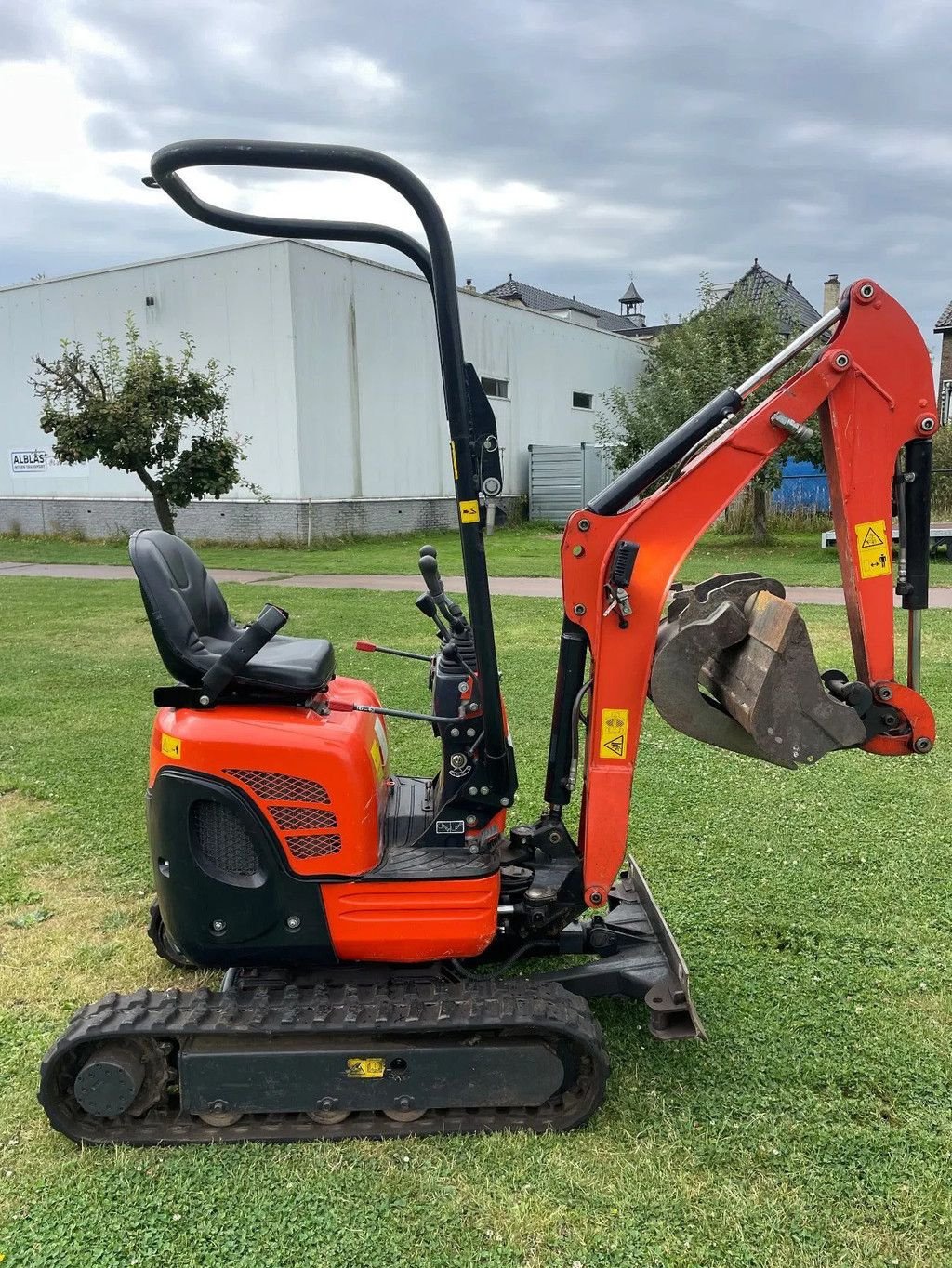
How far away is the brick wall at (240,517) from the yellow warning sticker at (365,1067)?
18.6 meters

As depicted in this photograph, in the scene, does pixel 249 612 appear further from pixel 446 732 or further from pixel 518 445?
pixel 518 445

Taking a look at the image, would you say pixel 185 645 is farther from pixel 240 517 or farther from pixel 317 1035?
pixel 240 517

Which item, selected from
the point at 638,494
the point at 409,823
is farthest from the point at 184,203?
the point at 409,823

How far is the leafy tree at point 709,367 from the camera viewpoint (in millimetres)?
18703

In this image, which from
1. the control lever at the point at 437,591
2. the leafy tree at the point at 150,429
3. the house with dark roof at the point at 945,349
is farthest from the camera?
the house with dark roof at the point at 945,349

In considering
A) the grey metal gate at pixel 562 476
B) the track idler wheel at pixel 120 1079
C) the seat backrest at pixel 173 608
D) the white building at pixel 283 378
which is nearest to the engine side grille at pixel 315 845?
the seat backrest at pixel 173 608

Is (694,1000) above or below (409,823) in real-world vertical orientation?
below

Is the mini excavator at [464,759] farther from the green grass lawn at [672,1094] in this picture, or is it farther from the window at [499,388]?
the window at [499,388]

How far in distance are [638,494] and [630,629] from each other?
0.45 meters

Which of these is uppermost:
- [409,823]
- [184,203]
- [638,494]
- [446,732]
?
[184,203]

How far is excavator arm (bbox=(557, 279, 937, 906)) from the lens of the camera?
3053mm

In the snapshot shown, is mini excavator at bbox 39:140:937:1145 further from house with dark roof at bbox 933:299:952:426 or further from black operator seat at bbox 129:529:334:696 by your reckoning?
house with dark roof at bbox 933:299:952:426

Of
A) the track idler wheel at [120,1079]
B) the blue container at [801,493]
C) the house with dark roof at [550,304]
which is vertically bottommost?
the track idler wheel at [120,1079]

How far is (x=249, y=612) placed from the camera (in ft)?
40.8
